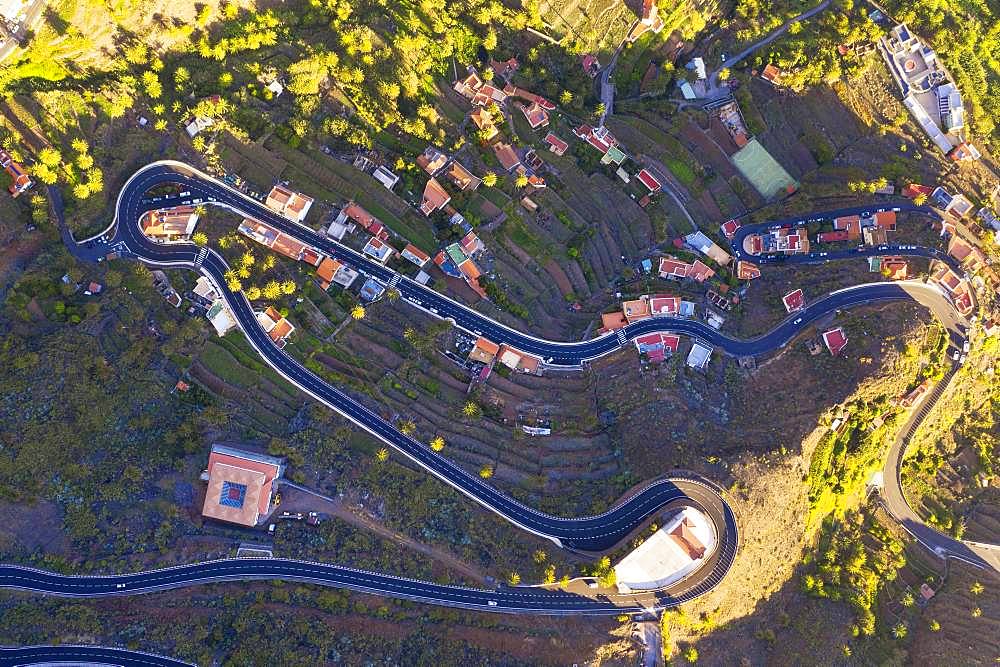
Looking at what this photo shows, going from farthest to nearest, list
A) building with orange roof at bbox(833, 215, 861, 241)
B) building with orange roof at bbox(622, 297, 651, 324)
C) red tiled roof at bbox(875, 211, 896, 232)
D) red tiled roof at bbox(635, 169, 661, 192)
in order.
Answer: red tiled roof at bbox(635, 169, 661, 192), building with orange roof at bbox(833, 215, 861, 241), red tiled roof at bbox(875, 211, 896, 232), building with orange roof at bbox(622, 297, 651, 324)

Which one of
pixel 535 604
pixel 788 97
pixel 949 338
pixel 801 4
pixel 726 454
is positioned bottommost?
pixel 535 604

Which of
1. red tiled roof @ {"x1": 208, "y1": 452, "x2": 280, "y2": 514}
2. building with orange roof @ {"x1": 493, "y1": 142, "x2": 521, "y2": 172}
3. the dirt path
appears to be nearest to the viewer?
red tiled roof @ {"x1": 208, "y1": 452, "x2": 280, "y2": 514}

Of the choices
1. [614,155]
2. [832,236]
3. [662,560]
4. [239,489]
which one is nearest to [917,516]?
[662,560]

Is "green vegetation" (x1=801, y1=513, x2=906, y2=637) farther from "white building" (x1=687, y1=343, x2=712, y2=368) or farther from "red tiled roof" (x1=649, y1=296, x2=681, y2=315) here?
"red tiled roof" (x1=649, y1=296, x2=681, y2=315)

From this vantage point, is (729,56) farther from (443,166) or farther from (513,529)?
(513,529)

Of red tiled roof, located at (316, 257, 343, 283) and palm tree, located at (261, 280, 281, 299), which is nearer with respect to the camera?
palm tree, located at (261, 280, 281, 299)

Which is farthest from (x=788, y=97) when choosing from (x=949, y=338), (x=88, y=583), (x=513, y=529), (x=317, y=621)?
(x=88, y=583)

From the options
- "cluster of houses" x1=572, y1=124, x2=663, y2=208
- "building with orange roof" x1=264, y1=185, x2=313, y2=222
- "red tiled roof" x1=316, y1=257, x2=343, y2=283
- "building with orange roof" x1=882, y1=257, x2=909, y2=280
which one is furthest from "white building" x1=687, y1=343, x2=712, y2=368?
"building with orange roof" x1=264, y1=185, x2=313, y2=222

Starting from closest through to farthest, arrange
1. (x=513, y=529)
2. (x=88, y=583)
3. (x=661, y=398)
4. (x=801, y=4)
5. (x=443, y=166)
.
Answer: (x=88, y=583)
(x=513, y=529)
(x=661, y=398)
(x=443, y=166)
(x=801, y=4)
